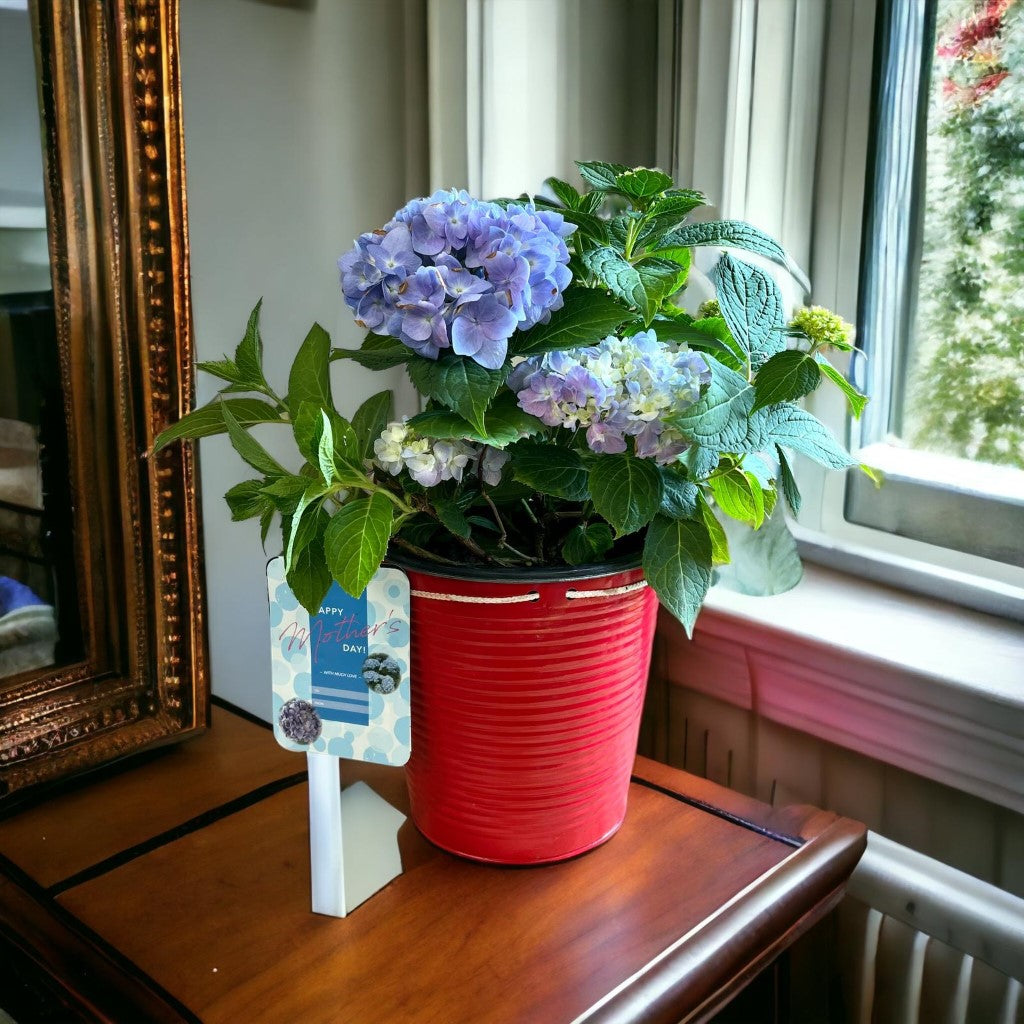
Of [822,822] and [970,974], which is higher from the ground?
[822,822]

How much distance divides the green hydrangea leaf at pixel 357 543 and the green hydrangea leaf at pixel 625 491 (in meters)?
0.12

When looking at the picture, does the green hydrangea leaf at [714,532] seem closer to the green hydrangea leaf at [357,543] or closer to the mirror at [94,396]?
the green hydrangea leaf at [357,543]

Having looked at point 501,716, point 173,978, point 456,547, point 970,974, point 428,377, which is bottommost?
point 970,974

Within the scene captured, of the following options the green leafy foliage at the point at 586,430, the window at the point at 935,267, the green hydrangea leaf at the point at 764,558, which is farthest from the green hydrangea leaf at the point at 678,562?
the window at the point at 935,267

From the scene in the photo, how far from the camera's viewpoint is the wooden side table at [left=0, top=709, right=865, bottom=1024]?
0.61 m

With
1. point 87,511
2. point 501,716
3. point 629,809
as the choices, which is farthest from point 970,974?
point 87,511

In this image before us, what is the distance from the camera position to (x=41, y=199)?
75 centimetres

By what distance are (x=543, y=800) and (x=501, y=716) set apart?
0.08m

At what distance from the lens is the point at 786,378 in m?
0.58

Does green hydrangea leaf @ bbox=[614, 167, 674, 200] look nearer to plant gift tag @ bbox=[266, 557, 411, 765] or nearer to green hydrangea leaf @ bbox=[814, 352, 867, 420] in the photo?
green hydrangea leaf @ bbox=[814, 352, 867, 420]

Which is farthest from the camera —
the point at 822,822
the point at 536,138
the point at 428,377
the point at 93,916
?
the point at 536,138

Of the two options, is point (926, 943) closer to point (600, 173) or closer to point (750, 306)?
point (750, 306)

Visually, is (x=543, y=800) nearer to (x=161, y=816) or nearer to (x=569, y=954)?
(x=569, y=954)

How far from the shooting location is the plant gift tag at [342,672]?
2.18ft
